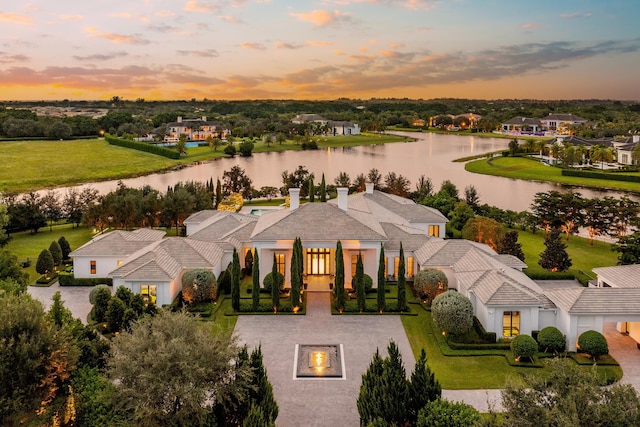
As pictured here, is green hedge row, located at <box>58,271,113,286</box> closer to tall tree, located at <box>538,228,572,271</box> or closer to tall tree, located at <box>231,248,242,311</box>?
tall tree, located at <box>231,248,242,311</box>

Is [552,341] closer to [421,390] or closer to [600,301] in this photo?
[600,301]

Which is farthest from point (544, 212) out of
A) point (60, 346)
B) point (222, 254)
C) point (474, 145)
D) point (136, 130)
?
point (136, 130)

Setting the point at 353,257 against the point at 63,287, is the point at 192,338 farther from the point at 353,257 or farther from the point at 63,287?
the point at 63,287

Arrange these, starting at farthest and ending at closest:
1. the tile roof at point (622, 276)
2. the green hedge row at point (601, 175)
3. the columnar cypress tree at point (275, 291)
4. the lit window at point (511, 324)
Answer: the green hedge row at point (601, 175) → the columnar cypress tree at point (275, 291) → the tile roof at point (622, 276) → the lit window at point (511, 324)

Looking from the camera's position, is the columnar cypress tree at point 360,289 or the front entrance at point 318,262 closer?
the columnar cypress tree at point 360,289

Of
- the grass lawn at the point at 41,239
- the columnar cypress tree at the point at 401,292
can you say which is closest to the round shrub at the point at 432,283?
the columnar cypress tree at the point at 401,292

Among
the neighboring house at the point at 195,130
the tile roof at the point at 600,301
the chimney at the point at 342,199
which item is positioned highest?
the neighboring house at the point at 195,130

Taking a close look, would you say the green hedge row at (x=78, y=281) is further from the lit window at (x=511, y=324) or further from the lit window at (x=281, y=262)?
the lit window at (x=511, y=324)
